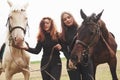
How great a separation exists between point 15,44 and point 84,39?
5.74 feet

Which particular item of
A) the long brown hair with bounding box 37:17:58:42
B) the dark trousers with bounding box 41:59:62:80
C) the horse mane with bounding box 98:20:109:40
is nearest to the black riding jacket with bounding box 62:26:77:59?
the long brown hair with bounding box 37:17:58:42

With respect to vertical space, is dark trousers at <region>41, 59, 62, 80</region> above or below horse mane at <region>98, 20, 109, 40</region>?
below

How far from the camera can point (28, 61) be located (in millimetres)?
8883

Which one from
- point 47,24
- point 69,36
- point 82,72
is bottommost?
point 82,72

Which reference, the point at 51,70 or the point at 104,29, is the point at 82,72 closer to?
the point at 51,70

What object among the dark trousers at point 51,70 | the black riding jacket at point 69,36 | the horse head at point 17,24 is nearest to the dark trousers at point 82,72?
the dark trousers at point 51,70

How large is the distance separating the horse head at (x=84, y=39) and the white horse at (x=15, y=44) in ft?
4.14

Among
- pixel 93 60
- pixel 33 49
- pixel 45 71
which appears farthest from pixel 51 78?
pixel 93 60

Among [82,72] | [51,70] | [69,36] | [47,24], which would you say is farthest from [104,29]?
[51,70]

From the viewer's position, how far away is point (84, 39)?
7.19 metres

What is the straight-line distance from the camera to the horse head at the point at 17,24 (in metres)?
7.90

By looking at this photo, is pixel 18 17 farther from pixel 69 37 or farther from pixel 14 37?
pixel 69 37

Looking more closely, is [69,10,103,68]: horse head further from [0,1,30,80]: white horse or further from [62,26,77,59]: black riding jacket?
[0,1,30,80]: white horse

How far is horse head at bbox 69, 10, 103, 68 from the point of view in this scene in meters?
7.11
